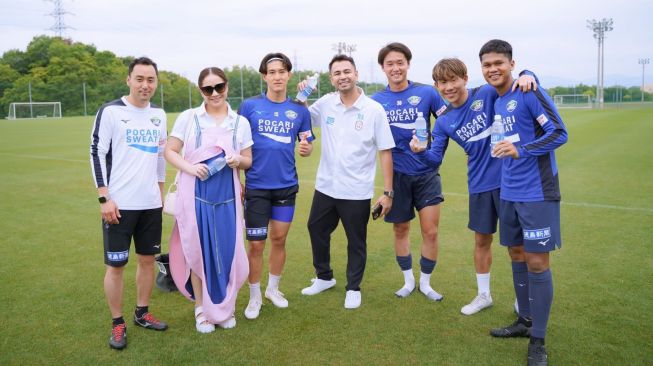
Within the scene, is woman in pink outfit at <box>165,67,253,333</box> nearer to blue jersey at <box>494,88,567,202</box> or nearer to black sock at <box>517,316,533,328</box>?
blue jersey at <box>494,88,567,202</box>

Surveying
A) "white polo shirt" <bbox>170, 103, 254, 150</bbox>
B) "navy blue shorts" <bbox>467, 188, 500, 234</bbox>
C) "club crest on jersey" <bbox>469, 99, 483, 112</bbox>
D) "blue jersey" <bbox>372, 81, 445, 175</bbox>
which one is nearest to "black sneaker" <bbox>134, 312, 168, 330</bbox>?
"white polo shirt" <bbox>170, 103, 254, 150</bbox>

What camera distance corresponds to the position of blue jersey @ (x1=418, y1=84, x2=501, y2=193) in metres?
4.21

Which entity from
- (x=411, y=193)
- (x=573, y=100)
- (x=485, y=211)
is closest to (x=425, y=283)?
(x=411, y=193)

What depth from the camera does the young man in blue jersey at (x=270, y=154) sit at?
14.7 feet

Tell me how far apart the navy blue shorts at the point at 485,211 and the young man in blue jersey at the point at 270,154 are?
150cm

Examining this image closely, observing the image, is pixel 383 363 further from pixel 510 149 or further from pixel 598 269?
pixel 598 269

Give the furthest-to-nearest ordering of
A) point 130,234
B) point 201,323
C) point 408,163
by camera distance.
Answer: point 408,163
point 201,323
point 130,234

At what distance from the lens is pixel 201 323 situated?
4.14 meters

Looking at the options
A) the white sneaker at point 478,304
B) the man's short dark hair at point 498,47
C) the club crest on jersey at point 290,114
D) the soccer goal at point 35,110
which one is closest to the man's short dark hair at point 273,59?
the club crest on jersey at point 290,114

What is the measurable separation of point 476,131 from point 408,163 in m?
0.78

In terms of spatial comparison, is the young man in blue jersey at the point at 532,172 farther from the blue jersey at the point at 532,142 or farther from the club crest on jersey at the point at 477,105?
the club crest on jersey at the point at 477,105

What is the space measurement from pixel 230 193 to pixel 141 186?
0.69 m

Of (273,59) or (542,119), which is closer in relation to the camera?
(542,119)

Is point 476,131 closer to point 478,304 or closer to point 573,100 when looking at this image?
point 478,304
